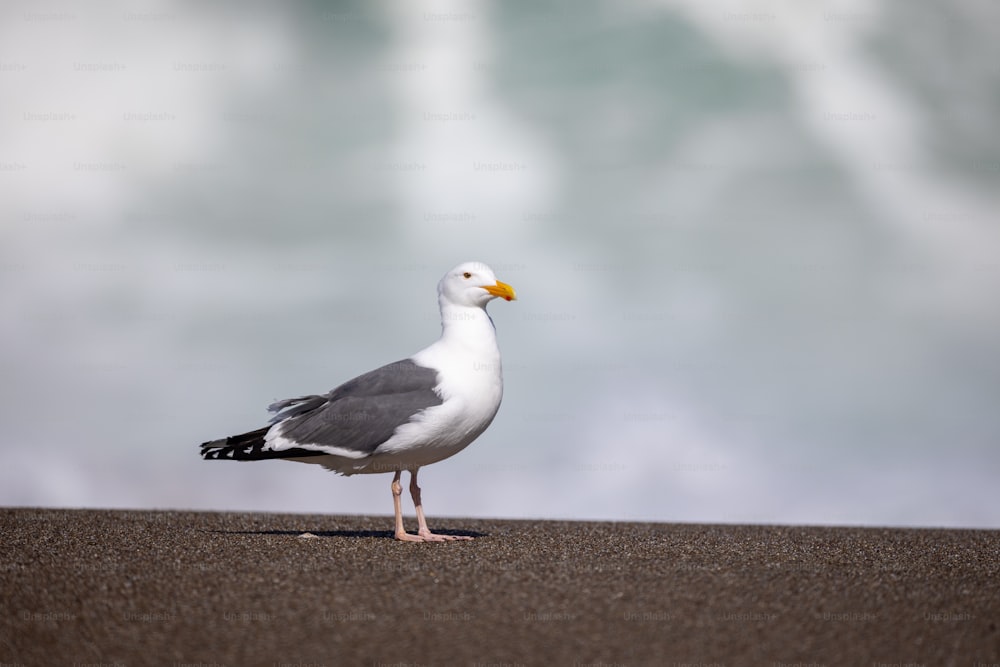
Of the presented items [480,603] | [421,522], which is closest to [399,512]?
[421,522]

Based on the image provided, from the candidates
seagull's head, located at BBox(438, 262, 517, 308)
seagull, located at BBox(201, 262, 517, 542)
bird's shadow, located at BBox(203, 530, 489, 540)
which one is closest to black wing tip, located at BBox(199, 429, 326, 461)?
seagull, located at BBox(201, 262, 517, 542)

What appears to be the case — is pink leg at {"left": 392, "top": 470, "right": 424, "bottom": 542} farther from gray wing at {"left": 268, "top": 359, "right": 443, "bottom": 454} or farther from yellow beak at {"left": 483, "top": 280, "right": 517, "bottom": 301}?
yellow beak at {"left": 483, "top": 280, "right": 517, "bottom": 301}

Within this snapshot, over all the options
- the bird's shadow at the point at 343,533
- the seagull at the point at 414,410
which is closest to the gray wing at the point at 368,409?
the seagull at the point at 414,410

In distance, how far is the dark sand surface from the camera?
224 inches

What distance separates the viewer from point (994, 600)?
7.04 metres

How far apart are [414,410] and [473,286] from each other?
127 cm

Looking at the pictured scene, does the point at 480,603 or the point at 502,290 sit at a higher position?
the point at 502,290

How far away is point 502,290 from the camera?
9.41m

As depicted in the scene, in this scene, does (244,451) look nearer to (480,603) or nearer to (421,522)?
(421,522)

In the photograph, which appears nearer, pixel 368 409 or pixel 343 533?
pixel 368 409

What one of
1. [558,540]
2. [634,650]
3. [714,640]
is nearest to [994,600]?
[714,640]

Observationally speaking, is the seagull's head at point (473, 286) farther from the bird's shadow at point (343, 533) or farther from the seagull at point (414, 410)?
the bird's shadow at point (343, 533)

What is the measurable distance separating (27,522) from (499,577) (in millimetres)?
5995

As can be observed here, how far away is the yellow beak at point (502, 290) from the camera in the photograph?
9375 mm
